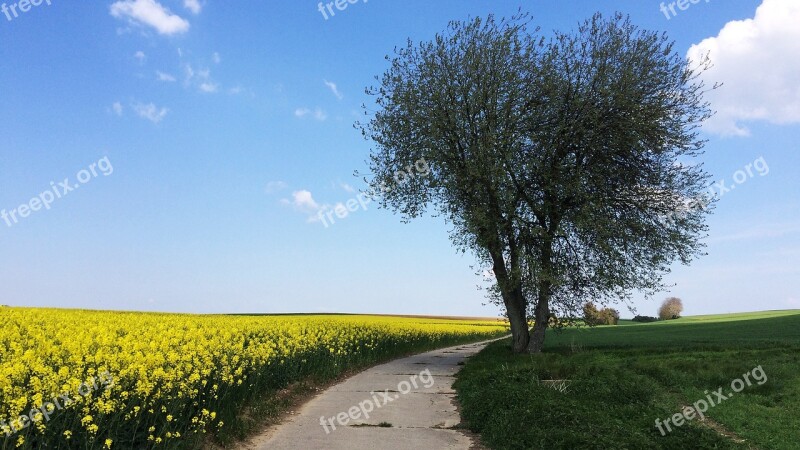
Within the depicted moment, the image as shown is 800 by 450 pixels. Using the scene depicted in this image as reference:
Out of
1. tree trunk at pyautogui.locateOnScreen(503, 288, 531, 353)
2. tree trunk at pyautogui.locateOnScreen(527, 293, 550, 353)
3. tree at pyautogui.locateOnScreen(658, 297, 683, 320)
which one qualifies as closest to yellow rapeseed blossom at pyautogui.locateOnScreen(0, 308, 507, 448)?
tree trunk at pyautogui.locateOnScreen(503, 288, 531, 353)

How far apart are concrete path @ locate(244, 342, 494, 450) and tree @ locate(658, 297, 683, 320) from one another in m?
90.9

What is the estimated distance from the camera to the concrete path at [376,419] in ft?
33.2

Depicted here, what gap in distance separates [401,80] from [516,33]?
19.0 feet

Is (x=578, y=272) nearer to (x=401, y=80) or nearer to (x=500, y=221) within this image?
(x=500, y=221)

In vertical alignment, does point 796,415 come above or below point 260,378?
below

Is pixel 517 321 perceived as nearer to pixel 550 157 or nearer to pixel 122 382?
pixel 550 157

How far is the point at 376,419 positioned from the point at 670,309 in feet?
323

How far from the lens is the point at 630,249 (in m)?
25.4

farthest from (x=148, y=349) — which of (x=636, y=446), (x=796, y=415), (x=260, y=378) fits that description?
(x=796, y=415)

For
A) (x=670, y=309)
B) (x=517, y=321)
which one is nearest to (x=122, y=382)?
(x=517, y=321)

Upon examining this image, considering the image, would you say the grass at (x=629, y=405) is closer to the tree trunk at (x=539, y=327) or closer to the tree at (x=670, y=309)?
the tree trunk at (x=539, y=327)

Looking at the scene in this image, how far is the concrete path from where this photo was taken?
1012cm

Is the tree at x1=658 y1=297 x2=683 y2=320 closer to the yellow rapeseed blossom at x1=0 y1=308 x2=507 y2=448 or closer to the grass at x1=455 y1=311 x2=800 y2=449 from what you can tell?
the grass at x1=455 y1=311 x2=800 y2=449

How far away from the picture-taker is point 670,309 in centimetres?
9656
